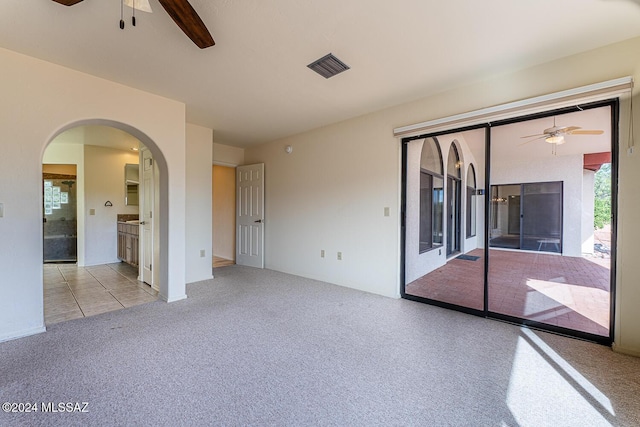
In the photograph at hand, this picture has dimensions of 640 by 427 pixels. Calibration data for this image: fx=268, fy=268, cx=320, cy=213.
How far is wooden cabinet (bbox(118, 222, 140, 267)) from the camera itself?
471 cm

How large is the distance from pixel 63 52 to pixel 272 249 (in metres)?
3.77

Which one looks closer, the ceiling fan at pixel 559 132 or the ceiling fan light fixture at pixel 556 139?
the ceiling fan at pixel 559 132

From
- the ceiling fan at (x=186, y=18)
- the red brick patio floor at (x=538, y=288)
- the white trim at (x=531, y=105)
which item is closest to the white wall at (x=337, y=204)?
the white trim at (x=531, y=105)

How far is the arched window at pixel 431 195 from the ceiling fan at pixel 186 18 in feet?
10.7

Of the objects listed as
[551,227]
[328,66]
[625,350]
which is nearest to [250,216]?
[328,66]

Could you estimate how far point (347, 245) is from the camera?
4074 mm

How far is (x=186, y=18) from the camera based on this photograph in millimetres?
1515

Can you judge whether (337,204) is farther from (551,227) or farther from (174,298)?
(551,227)

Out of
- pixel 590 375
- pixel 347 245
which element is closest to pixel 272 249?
pixel 347 245

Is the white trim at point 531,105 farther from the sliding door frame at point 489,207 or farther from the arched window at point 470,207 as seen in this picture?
the arched window at point 470,207

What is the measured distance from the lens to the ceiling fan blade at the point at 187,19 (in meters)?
1.39

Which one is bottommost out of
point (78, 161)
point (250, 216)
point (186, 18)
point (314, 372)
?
point (314, 372)

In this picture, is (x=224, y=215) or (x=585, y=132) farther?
(x=224, y=215)

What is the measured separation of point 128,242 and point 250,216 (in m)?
2.28
